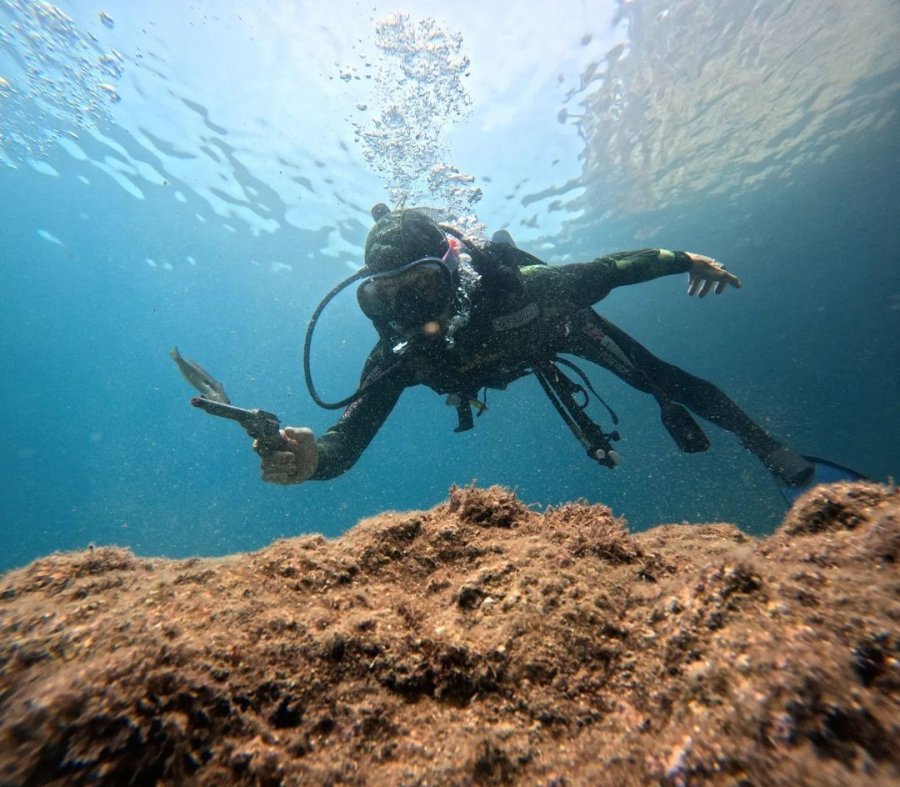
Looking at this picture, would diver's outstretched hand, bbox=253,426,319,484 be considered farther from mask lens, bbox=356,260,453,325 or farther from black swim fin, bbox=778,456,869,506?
black swim fin, bbox=778,456,869,506

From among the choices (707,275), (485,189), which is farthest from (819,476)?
(485,189)

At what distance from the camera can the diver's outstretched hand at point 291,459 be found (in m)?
2.64

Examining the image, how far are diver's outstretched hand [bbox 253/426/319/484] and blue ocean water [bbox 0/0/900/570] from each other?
0.63m

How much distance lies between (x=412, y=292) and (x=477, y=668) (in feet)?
10.9

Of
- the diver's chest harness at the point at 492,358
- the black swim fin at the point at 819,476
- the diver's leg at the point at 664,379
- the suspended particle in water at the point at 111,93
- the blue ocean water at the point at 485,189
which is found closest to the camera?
the black swim fin at the point at 819,476

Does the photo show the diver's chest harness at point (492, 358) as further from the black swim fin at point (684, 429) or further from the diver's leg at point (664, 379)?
the black swim fin at point (684, 429)

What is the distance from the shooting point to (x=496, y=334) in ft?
13.7

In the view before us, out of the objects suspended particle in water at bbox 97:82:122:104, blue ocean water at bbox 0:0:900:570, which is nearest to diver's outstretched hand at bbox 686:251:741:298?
blue ocean water at bbox 0:0:900:570

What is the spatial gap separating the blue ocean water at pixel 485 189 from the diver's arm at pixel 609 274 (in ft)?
8.39

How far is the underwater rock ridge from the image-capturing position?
0.72 meters

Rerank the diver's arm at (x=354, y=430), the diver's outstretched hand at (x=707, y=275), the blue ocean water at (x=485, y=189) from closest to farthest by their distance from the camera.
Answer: the diver's arm at (x=354, y=430), the diver's outstretched hand at (x=707, y=275), the blue ocean water at (x=485, y=189)

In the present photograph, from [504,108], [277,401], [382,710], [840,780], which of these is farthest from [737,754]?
[277,401]

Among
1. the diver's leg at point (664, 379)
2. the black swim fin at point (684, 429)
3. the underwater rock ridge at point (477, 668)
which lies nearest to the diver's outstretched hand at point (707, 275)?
the diver's leg at point (664, 379)

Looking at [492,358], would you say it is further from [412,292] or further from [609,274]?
[609,274]
